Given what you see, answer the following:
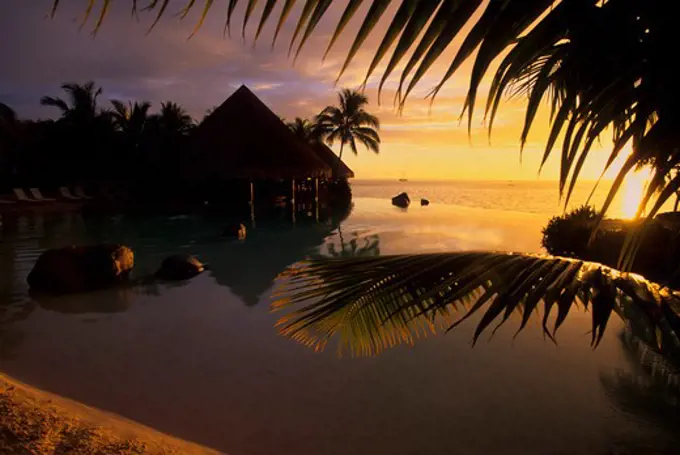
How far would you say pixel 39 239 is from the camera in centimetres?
1387

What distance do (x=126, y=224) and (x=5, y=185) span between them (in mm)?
9083

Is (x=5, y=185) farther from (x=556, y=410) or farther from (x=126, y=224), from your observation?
(x=556, y=410)

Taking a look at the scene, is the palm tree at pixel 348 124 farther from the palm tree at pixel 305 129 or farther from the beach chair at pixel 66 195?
the beach chair at pixel 66 195

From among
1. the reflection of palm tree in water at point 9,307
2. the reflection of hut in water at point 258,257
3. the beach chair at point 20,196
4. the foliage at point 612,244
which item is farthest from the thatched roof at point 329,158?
the foliage at point 612,244

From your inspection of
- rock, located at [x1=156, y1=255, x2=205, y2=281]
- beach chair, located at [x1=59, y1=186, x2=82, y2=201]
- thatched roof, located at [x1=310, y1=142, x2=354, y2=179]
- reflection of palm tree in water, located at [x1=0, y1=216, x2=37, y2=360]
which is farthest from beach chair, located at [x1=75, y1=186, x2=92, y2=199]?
thatched roof, located at [x1=310, y1=142, x2=354, y2=179]

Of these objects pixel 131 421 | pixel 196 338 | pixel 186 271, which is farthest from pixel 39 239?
pixel 131 421

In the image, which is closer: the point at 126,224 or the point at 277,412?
the point at 277,412

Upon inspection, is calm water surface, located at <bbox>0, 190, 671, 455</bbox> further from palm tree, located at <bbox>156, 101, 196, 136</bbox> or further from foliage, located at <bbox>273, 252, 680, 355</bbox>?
palm tree, located at <bbox>156, 101, 196, 136</bbox>

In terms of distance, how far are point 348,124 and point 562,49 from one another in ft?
113

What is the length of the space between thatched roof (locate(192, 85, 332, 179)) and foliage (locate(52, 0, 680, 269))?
768 inches

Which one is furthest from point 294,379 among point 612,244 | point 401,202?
point 401,202

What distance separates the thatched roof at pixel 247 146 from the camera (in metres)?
20.0

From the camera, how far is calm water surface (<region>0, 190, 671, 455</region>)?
12.1ft

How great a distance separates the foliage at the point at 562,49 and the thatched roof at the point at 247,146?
64.0ft
